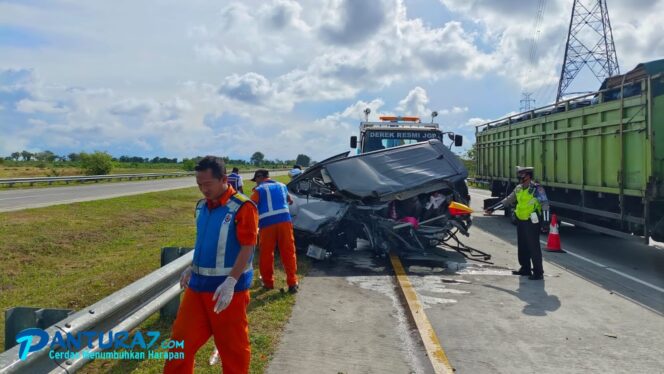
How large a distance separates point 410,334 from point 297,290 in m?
2.06

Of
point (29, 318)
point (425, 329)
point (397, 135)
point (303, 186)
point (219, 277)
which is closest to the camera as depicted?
point (29, 318)

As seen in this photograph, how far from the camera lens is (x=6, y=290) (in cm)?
712

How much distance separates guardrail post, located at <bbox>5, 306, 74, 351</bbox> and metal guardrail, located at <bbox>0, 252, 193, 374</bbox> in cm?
11

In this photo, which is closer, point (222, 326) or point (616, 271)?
point (222, 326)

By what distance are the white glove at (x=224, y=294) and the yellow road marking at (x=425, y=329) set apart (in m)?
1.87

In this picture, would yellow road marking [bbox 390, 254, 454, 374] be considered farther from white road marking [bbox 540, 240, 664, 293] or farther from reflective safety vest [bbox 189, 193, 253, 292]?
white road marking [bbox 540, 240, 664, 293]

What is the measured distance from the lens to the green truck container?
820cm

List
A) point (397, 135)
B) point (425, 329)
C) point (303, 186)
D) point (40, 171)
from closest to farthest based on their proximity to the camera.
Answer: point (425, 329)
point (303, 186)
point (397, 135)
point (40, 171)

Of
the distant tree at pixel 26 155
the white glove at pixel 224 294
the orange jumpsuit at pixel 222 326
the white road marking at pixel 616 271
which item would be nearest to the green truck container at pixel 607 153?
the white road marking at pixel 616 271

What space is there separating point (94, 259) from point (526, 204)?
7442 millimetres

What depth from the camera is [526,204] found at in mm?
8133

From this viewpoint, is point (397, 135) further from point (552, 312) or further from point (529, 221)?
point (552, 312)

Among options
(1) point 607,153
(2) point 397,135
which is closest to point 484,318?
(1) point 607,153

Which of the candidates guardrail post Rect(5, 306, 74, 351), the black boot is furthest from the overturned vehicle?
guardrail post Rect(5, 306, 74, 351)
